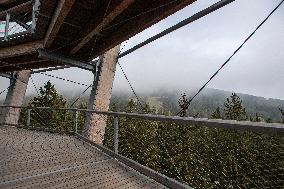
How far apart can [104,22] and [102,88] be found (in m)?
3.53

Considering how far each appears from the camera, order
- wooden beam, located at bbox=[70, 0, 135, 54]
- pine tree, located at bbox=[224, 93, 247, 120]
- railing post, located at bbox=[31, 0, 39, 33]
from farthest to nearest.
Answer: pine tree, located at bbox=[224, 93, 247, 120] → railing post, located at bbox=[31, 0, 39, 33] → wooden beam, located at bbox=[70, 0, 135, 54]

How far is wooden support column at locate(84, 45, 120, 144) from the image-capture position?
33.3ft

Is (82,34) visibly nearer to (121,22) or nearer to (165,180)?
(121,22)

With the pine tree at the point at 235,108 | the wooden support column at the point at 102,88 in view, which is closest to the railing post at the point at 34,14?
the wooden support column at the point at 102,88

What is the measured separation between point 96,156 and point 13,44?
6936 millimetres

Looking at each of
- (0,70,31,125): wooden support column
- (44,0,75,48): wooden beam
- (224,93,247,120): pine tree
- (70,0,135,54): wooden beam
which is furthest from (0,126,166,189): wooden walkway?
(224,93,247,120): pine tree

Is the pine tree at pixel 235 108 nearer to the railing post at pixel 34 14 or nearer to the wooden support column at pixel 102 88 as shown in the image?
the wooden support column at pixel 102 88

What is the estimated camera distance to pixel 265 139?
11.5 feet

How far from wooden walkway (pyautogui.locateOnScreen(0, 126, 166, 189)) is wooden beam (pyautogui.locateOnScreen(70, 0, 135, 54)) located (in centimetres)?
302

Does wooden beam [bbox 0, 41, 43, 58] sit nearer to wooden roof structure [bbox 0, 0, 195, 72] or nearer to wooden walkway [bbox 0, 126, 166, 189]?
wooden roof structure [bbox 0, 0, 195, 72]

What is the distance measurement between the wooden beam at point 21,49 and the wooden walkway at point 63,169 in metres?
4.01

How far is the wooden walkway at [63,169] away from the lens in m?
4.71

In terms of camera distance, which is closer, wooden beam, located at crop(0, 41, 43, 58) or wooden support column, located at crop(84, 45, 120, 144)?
wooden support column, located at crop(84, 45, 120, 144)

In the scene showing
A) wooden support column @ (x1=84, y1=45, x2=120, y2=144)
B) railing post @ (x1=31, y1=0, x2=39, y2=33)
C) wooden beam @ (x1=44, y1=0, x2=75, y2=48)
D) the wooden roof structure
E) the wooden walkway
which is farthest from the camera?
wooden support column @ (x1=84, y1=45, x2=120, y2=144)
